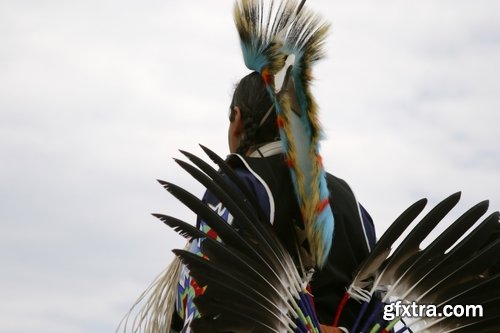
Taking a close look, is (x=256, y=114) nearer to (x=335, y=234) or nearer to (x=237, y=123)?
(x=237, y=123)

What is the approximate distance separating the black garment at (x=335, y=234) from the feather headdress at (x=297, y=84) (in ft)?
0.13

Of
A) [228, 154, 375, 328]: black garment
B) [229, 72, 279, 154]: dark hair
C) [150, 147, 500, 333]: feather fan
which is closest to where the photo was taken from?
[150, 147, 500, 333]: feather fan

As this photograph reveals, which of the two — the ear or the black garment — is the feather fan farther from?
the ear

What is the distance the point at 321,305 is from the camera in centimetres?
251

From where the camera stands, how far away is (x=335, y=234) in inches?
102

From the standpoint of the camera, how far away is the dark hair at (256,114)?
267 centimetres

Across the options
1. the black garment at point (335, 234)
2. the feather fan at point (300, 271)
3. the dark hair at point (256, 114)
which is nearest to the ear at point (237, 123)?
the dark hair at point (256, 114)

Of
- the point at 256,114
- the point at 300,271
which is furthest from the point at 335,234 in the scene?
the point at 256,114

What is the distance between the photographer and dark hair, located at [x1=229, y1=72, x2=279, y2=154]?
2666 mm

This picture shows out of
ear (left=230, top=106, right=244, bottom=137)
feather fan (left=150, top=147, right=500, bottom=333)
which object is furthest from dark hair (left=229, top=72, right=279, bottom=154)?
feather fan (left=150, top=147, right=500, bottom=333)

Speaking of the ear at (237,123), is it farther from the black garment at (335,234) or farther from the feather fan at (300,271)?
the feather fan at (300,271)

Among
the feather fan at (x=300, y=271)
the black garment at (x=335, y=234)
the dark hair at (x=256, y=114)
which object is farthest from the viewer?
the dark hair at (x=256, y=114)

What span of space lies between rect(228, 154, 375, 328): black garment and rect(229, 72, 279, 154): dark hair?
9 centimetres

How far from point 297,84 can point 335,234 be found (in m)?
0.42
